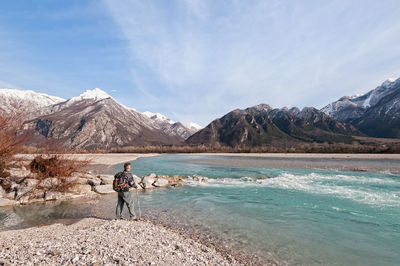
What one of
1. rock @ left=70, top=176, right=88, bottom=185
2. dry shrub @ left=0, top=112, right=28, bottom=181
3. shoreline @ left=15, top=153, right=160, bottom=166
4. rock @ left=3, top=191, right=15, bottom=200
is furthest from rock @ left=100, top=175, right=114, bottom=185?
dry shrub @ left=0, top=112, right=28, bottom=181

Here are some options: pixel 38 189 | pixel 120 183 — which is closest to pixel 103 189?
pixel 38 189

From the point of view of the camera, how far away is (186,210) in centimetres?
1484

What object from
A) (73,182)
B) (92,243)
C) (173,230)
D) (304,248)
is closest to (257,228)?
(304,248)

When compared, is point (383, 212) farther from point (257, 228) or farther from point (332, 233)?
point (257, 228)

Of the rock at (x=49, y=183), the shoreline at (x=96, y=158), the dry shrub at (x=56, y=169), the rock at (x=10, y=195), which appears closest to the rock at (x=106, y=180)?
the shoreline at (x=96, y=158)

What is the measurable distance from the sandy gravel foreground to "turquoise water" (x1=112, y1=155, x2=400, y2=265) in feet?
8.29

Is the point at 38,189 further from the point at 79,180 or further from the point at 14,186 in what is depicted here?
the point at 79,180

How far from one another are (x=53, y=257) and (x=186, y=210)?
970cm

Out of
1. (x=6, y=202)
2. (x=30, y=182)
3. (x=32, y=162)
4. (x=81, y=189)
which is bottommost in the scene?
(x=6, y=202)

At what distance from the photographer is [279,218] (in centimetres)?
1316

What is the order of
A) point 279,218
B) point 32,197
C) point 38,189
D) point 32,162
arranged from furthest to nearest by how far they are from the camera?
point 32,162 < point 38,189 < point 32,197 < point 279,218

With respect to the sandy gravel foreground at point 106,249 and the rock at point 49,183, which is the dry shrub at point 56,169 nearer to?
the rock at point 49,183

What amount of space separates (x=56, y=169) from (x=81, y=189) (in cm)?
294

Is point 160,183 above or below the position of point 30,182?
below
